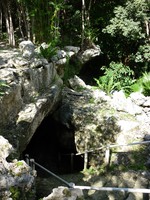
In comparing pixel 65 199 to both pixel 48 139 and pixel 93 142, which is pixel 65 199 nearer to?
pixel 93 142

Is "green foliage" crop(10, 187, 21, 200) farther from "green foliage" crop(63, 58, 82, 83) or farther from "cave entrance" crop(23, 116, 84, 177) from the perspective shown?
"green foliage" crop(63, 58, 82, 83)

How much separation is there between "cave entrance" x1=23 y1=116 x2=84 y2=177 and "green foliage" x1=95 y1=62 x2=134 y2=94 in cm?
314

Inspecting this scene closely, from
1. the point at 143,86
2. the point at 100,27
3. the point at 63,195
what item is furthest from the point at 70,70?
the point at 63,195

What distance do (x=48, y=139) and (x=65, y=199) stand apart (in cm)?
764

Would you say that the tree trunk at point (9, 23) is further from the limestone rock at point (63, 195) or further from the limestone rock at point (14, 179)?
the limestone rock at point (63, 195)

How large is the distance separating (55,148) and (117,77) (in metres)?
4.98

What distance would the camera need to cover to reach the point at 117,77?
14.0 meters

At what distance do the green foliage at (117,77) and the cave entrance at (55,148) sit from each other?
314 cm

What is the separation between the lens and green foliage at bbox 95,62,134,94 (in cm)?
1302

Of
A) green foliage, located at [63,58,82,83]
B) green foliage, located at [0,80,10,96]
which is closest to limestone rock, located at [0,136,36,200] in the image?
green foliage, located at [0,80,10,96]

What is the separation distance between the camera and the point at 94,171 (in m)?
8.52

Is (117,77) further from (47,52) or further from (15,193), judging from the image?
(15,193)

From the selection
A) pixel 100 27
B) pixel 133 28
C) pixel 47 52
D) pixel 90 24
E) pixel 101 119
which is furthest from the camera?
pixel 100 27

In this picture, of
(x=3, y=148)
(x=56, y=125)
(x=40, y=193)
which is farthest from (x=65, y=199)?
(x=56, y=125)
